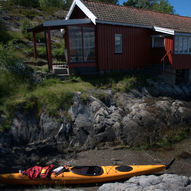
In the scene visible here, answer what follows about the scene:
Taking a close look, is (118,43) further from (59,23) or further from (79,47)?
(59,23)

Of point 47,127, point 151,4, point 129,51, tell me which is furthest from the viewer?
point 151,4

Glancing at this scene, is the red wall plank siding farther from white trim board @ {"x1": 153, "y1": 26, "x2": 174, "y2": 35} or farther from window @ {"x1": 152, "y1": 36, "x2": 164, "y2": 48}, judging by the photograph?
white trim board @ {"x1": 153, "y1": 26, "x2": 174, "y2": 35}

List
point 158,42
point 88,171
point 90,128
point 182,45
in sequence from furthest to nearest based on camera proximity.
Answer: point 158,42
point 182,45
point 90,128
point 88,171

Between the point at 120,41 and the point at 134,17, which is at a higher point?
the point at 134,17

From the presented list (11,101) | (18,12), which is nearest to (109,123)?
(11,101)

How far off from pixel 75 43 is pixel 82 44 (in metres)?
0.72

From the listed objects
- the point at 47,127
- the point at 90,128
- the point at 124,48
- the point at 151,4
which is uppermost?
the point at 151,4

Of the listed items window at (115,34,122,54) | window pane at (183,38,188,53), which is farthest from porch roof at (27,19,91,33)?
window pane at (183,38,188,53)

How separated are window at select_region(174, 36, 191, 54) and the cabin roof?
2.05 feet

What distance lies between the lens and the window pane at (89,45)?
1485cm

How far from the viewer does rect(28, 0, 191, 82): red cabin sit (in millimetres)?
14516

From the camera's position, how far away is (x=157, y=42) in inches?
666

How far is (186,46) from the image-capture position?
1593 cm

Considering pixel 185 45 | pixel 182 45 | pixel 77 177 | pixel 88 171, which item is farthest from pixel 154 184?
pixel 185 45
